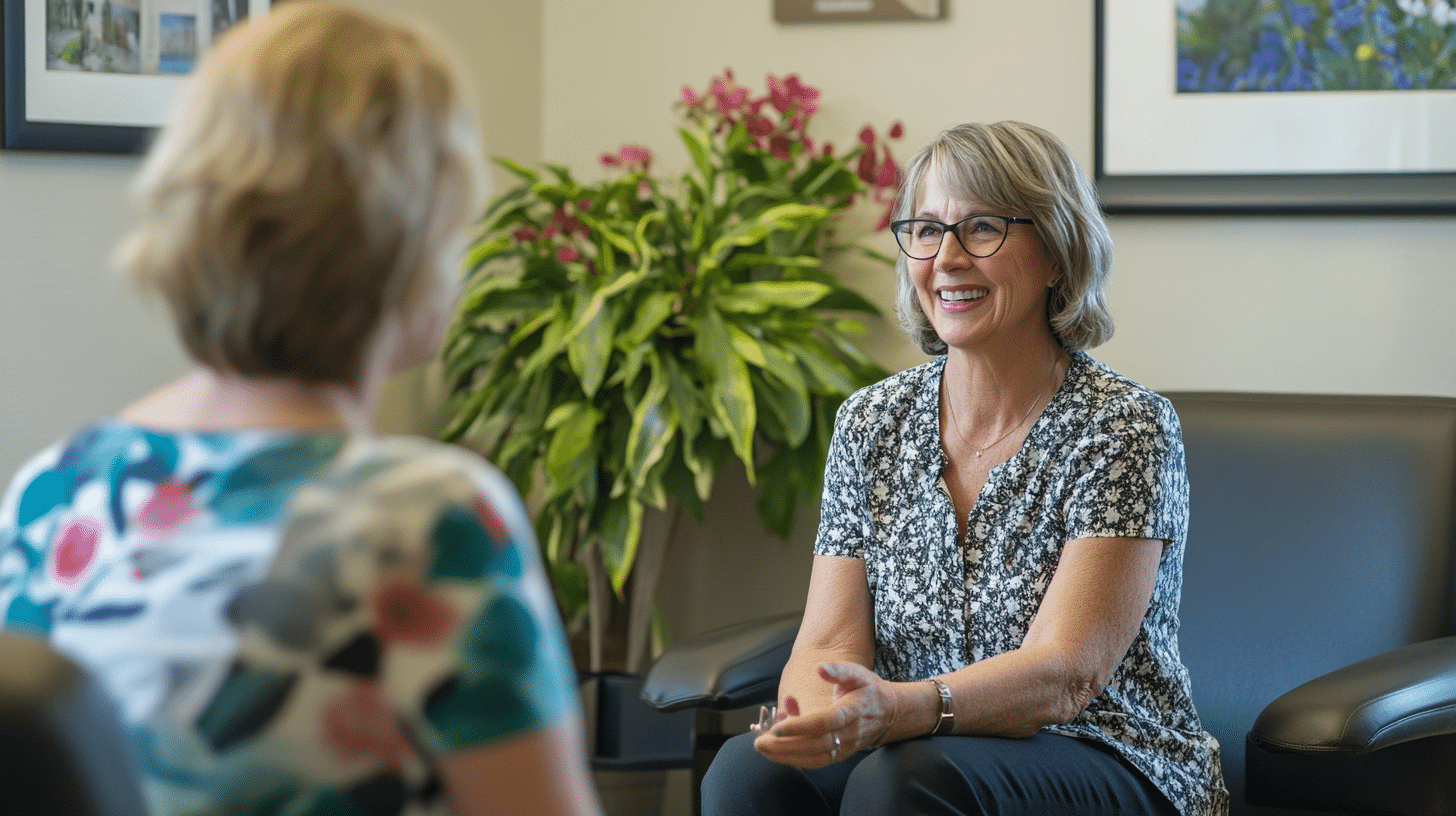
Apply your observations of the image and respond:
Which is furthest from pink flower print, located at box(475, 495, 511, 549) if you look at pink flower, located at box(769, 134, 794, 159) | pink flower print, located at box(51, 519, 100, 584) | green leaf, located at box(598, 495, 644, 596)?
pink flower, located at box(769, 134, 794, 159)

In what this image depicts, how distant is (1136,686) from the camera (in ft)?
5.17

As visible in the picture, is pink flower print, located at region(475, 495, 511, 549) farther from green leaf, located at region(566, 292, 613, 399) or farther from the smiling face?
green leaf, located at region(566, 292, 613, 399)

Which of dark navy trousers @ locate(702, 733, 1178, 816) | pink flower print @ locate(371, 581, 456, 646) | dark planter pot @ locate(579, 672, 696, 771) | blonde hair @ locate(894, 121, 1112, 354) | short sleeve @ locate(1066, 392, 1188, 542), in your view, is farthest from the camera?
dark planter pot @ locate(579, 672, 696, 771)

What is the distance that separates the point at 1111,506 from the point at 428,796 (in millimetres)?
1049

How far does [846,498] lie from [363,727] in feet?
3.82

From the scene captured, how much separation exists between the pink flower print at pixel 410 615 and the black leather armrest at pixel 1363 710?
108cm

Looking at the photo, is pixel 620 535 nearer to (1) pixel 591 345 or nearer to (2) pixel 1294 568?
(1) pixel 591 345

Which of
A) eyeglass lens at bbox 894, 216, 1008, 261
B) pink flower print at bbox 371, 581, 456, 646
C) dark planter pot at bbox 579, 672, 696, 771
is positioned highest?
eyeglass lens at bbox 894, 216, 1008, 261

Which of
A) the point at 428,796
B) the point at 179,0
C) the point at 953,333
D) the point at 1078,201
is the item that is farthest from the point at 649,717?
the point at 428,796

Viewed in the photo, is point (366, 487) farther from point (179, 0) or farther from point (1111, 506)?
point (179, 0)

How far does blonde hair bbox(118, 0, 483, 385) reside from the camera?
670 mm

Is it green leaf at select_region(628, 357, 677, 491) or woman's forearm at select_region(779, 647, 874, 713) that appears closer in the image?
woman's forearm at select_region(779, 647, 874, 713)

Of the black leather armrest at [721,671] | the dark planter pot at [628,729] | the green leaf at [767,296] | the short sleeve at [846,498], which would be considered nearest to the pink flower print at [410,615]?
the black leather armrest at [721,671]

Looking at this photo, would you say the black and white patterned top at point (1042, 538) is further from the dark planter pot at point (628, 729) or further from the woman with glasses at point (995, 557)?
the dark planter pot at point (628, 729)
